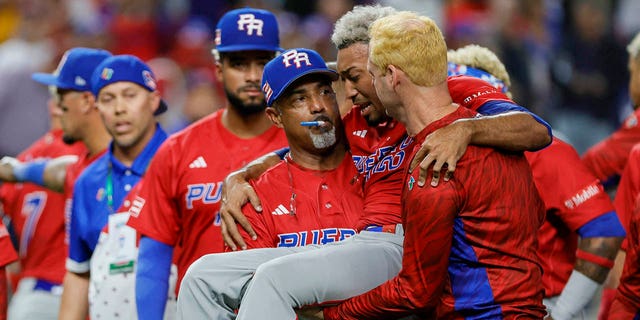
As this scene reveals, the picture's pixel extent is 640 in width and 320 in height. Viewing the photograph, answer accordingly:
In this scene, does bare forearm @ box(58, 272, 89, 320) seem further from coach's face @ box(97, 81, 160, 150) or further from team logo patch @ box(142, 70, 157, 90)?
team logo patch @ box(142, 70, 157, 90)

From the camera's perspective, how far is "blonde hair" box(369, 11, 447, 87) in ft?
11.9

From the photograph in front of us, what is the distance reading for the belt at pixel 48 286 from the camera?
261 inches

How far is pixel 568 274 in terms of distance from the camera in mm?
5117

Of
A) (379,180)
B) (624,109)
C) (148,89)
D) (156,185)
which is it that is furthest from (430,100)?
(624,109)

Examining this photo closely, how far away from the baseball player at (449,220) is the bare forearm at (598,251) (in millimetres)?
1177

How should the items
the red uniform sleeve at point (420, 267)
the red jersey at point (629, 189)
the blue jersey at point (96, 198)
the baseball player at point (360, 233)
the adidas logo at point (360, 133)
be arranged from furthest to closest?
1. the blue jersey at point (96, 198)
2. the red jersey at point (629, 189)
3. the adidas logo at point (360, 133)
4. the baseball player at point (360, 233)
5. the red uniform sleeve at point (420, 267)

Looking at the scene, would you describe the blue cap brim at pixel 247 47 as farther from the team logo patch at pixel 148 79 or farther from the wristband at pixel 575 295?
the wristband at pixel 575 295

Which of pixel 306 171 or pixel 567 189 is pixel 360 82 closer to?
pixel 306 171

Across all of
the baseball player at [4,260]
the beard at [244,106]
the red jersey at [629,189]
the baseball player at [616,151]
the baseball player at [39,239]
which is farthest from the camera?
the baseball player at [39,239]

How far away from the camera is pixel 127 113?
572 centimetres

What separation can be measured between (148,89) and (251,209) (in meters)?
1.74

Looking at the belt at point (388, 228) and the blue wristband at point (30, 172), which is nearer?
the belt at point (388, 228)

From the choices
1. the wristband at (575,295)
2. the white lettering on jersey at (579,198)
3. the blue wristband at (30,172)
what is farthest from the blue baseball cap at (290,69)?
the blue wristband at (30,172)

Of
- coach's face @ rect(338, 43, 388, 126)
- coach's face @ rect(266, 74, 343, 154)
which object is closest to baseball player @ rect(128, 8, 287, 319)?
coach's face @ rect(266, 74, 343, 154)
